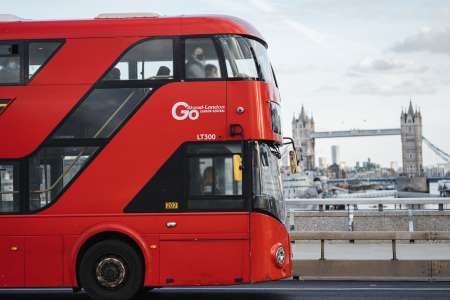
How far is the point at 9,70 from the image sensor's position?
39.9 feet

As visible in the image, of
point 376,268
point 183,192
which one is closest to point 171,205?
point 183,192

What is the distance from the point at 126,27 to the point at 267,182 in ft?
9.82

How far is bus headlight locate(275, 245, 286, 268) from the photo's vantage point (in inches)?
466

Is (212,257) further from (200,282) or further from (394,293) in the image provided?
(394,293)

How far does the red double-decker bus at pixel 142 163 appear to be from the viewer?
11.8m

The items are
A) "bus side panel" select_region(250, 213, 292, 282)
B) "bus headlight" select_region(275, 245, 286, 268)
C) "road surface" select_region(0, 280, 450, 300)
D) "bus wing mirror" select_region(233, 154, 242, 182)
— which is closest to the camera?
"bus wing mirror" select_region(233, 154, 242, 182)

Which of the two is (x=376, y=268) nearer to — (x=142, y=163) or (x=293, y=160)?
(x=293, y=160)

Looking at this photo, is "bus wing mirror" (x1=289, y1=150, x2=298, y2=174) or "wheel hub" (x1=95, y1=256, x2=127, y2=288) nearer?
"wheel hub" (x1=95, y1=256, x2=127, y2=288)

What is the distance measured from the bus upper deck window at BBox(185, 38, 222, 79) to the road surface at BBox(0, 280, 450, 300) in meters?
3.52

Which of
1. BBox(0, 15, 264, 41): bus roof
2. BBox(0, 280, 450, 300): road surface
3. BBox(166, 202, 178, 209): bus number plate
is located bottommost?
BBox(0, 280, 450, 300): road surface

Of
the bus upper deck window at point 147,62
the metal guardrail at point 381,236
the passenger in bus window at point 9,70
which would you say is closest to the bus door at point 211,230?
the bus upper deck window at point 147,62

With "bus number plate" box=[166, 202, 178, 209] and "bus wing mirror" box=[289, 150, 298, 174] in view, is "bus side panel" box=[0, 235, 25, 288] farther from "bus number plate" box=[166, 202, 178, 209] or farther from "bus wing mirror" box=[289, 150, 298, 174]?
"bus wing mirror" box=[289, 150, 298, 174]

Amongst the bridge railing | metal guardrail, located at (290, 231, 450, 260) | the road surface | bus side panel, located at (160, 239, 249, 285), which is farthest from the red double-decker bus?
metal guardrail, located at (290, 231, 450, 260)

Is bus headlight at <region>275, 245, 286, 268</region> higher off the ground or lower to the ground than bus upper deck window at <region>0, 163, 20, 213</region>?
lower
